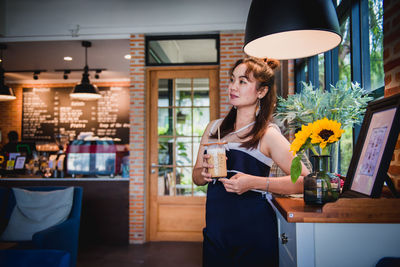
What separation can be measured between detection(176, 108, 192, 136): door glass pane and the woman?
3.00 metres

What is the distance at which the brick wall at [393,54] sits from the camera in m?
1.23

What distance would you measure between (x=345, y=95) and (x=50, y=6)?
189 inches

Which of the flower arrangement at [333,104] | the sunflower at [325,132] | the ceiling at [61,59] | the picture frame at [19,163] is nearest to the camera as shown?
the sunflower at [325,132]

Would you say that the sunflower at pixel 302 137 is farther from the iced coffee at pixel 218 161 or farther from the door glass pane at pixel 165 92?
the door glass pane at pixel 165 92

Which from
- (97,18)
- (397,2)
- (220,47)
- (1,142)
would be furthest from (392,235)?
(1,142)

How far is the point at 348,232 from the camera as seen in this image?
0.99 metres

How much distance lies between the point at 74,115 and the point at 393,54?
7413 mm

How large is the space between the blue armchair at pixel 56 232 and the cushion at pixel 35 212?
0.17ft

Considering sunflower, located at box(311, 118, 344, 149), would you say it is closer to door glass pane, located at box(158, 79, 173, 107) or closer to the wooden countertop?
the wooden countertop

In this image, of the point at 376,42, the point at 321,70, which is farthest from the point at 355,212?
the point at 321,70

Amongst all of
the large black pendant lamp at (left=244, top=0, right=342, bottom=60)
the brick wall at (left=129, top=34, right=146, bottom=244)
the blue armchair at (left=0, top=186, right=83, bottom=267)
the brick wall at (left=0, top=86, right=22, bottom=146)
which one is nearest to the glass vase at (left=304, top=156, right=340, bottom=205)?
the large black pendant lamp at (left=244, top=0, right=342, bottom=60)

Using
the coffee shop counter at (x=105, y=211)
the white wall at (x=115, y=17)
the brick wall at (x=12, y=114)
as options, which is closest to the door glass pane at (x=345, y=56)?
the white wall at (x=115, y=17)

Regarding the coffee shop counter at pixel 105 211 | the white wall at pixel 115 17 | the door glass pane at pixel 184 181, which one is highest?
the white wall at pixel 115 17

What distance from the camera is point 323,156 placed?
1.16 m
